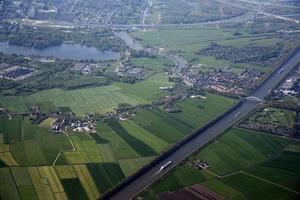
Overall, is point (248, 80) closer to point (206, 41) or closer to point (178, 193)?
point (206, 41)

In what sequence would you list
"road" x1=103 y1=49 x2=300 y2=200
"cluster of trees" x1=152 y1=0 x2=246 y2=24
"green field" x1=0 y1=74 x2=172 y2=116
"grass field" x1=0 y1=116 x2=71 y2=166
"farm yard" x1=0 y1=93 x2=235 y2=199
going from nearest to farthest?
"farm yard" x1=0 y1=93 x2=235 y2=199, "road" x1=103 y1=49 x2=300 y2=200, "grass field" x1=0 y1=116 x2=71 y2=166, "green field" x1=0 y1=74 x2=172 y2=116, "cluster of trees" x1=152 y1=0 x2=246 y2=24

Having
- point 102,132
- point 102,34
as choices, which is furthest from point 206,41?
point 102,132

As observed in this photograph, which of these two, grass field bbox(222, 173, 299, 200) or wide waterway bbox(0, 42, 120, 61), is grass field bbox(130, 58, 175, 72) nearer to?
wide waterway bbox(0, 42, 120, 61)

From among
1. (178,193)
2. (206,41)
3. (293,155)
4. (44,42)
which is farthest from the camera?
(206,41)

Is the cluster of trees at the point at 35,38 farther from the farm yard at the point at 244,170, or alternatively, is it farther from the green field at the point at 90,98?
the farm yard at the point at 244,170

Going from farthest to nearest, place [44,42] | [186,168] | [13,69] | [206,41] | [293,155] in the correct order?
[206,41] < [44,42] < [13,69] < [293,155] < [186,168]

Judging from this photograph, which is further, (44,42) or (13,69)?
(44,42)

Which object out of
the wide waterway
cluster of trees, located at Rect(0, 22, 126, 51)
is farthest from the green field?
cluster of trees, located at Rect(0, 22, 126, 51)
